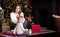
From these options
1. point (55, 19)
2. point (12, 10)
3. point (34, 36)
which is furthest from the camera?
point (55, 19)

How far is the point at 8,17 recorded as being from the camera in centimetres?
592

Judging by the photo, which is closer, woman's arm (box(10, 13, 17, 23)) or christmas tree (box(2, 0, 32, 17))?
woman's arm (box(10, 13, 17, 23))

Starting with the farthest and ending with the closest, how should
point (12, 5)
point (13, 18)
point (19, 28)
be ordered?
point (12, 5)
point (13, 18)
point (19, 28)

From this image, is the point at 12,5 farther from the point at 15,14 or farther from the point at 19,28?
the point at 19,28

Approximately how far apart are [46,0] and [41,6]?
26 centimetres

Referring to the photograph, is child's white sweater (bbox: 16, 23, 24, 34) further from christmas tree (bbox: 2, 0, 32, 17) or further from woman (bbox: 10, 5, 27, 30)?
christmas tree (bbox: 2, 0, 32, 17)

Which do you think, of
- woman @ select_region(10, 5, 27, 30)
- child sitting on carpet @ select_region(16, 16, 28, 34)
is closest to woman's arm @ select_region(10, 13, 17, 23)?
woman @ select_region(10, 5, 27, 30)

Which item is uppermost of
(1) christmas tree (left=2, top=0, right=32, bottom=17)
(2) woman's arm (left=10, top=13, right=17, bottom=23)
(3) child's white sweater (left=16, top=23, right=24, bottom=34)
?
(1) christmas tree (left=2, top=0, right=32, bottom=17)

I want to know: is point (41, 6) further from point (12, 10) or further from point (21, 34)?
point (21, 34)

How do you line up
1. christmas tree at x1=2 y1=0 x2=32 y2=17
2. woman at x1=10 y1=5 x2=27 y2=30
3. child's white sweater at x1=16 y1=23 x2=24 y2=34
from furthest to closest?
christmas tree at x1=2 y1=0 x2=32 y2=17 → woman at x1=10 y1=5 x2=27 y2=30 → child's white sweater at x1=16 y1=23 x2=24 y2=34

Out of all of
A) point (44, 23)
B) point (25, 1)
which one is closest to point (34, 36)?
point (25, 1)

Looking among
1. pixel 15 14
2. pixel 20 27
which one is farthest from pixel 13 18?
pixel 20 27

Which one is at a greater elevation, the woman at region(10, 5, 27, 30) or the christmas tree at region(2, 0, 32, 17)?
the christmas tree at region(2, 0, 32, 17)

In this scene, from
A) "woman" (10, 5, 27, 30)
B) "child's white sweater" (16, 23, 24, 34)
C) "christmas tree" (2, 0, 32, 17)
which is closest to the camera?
"child's white sweater" (16, 23, 24, 34)
